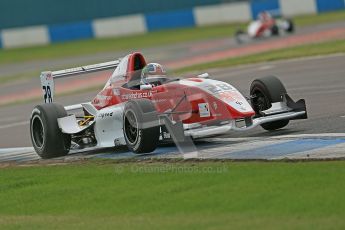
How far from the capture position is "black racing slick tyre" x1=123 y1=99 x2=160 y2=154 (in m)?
11.6

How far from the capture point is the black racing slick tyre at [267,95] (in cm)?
1280

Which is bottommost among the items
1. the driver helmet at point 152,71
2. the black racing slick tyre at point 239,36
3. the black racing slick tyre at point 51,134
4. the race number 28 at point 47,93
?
the black racing slick tyre at point 239,36

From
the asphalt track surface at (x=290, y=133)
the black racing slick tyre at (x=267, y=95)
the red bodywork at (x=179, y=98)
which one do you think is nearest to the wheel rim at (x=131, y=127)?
the asphalt track surface at (x=290, y=133)

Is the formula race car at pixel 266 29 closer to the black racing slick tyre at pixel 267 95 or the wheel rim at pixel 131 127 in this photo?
the black racing slick tyre at pixel 267 95

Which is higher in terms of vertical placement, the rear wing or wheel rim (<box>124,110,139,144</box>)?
the rear wing

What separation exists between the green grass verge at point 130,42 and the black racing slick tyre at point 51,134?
2594cm

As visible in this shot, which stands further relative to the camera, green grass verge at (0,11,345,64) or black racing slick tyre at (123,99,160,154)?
green grass verge at (0,11,345,64)

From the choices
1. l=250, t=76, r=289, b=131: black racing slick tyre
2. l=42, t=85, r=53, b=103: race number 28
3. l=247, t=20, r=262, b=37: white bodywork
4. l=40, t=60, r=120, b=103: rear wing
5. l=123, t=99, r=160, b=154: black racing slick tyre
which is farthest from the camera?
l=247, t=20, r=262, b=37: white bodywork

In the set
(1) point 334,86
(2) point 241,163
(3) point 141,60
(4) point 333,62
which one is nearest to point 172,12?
(4) point 333,62

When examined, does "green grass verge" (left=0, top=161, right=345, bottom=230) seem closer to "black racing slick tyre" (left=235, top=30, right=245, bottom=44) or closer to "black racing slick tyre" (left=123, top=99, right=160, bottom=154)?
"black racing slick tyre" (left=123, top=99, right=160, bottom=154)

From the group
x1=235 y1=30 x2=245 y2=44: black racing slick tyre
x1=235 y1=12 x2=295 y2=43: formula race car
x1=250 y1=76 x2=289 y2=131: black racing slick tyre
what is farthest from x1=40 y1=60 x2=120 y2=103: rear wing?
x1=235 y1=12 x2=295 y2=43: formula race car
